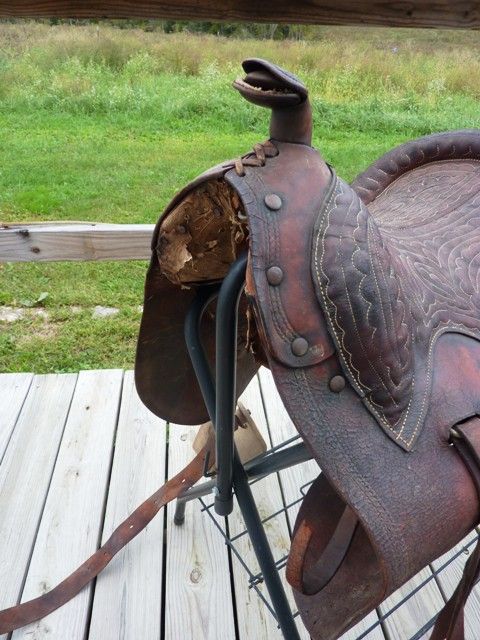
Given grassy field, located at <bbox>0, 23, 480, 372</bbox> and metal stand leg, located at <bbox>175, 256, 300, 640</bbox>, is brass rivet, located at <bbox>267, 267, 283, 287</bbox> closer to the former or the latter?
metal stand leg, located at <bbox>175, 256, 300, 640</bbox>

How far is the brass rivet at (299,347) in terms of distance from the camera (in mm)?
524

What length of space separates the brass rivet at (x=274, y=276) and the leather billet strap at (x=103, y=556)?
59 cm

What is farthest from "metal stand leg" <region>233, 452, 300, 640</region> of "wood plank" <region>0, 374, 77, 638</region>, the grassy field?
the grassy field

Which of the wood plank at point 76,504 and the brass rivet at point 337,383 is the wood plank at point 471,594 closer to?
the wood plank at point 76,504

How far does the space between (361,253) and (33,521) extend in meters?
1.05

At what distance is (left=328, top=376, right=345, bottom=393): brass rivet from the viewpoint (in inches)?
21.4

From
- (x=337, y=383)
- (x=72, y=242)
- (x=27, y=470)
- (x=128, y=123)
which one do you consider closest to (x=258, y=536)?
(x=337, y=383)

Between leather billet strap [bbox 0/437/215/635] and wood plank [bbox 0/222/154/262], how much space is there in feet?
1.89

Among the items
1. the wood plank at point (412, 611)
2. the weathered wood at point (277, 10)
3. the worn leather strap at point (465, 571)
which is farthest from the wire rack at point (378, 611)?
the weathered wood at point (277, 10)

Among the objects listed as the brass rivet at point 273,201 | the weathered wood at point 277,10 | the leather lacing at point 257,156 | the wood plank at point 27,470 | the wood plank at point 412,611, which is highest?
the weathered wood at point 277,10

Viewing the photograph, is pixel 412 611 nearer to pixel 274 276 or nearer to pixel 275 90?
pixel 274 276

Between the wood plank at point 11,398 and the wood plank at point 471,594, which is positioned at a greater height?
the wood plank at point 471,594

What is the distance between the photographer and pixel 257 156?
0.56 meters

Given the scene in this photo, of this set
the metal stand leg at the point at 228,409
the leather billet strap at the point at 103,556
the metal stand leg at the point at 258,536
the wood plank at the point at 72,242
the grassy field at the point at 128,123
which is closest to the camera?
the metal stand leg at the point at 228,409
